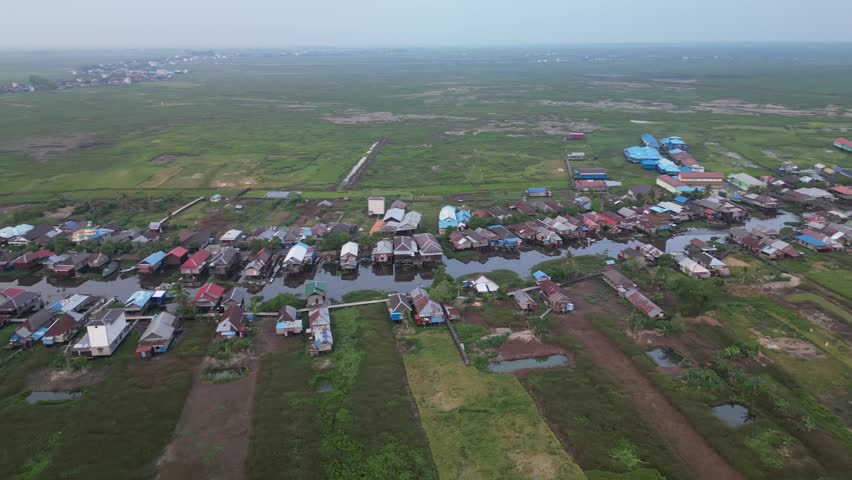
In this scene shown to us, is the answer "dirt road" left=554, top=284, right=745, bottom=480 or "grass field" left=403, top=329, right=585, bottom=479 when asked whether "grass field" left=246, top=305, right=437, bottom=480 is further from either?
"dirt road" left=554, top=284, right=745, bottom=480

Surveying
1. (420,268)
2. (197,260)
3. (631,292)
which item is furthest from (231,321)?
(631,292)

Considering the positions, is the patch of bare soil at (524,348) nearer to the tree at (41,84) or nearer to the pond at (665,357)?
the pond at (665,357)

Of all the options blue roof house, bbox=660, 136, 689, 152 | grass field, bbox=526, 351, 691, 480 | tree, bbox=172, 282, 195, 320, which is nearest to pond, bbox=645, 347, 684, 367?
grass field, bbox=526, 351, 691, 480

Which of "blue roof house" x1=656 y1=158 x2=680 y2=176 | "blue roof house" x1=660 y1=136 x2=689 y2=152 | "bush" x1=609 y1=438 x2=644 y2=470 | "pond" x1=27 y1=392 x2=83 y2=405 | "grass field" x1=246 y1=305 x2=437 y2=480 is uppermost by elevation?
"blue roof house" x1=660 y1=136 x2=689 y2=152

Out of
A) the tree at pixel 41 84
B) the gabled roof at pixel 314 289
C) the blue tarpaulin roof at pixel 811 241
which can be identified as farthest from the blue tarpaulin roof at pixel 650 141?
the tree at pixel 41 84

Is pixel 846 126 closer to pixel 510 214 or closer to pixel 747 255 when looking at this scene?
pixel 747 255

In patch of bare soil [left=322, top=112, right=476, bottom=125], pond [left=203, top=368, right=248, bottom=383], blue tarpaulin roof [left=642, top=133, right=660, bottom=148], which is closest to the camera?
pond [left=203, top=368, right=248, bottom=383]

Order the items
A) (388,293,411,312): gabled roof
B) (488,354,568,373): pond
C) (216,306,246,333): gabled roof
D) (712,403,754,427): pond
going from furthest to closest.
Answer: (388,293,411,312): gabled roof → (216,306,246,333): gabled roof → (488,354,568,373): pond → (712,403,754,427): pond
